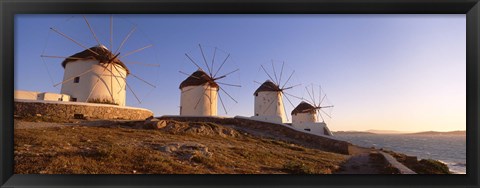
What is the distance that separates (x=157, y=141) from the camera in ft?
28.8

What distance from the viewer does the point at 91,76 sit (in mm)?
14195

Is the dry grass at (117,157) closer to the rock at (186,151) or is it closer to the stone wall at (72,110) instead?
the rock at (186,151)

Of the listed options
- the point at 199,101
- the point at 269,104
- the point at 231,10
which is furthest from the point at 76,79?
the point at 269,104

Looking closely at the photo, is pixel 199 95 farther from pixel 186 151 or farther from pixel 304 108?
pixel 186 151

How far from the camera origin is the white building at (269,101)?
22.2 m

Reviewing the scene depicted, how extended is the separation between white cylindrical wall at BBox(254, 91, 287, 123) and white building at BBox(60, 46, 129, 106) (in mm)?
10249

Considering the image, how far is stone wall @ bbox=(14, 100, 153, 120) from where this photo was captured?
11109 millimetres

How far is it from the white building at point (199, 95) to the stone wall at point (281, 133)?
4.53 ft

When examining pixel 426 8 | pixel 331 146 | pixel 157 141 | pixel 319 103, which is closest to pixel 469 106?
pixel 426 8

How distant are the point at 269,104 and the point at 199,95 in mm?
5350

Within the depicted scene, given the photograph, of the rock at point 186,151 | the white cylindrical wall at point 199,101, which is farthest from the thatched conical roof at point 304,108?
the rock at point 186,151

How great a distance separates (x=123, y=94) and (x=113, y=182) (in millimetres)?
11278

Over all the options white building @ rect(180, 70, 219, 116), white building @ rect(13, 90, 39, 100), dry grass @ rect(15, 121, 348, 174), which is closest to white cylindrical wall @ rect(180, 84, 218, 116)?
white building @ rect(180, 70, 219, 116)

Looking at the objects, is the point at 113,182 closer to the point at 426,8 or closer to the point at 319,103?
the point at 426,8
